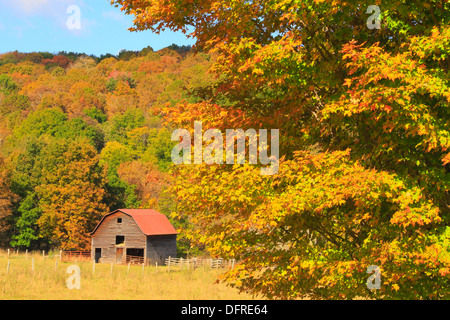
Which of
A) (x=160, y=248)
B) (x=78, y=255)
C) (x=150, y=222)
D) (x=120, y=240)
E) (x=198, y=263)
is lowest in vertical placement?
(x=198, y=263)

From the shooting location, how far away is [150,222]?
58.6 m

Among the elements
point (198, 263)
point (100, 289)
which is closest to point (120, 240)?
point (198, 263)

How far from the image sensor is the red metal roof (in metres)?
56.8

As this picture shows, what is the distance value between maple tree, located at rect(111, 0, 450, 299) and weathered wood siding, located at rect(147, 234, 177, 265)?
45.8m

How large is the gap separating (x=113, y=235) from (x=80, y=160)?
11.9 metres

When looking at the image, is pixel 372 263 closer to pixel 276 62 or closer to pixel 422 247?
pixel 422 247

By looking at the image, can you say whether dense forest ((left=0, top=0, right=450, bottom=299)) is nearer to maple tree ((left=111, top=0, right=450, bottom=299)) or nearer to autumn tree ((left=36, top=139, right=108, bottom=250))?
maple tree ((left=111, top=0, right=450, bottom=299))

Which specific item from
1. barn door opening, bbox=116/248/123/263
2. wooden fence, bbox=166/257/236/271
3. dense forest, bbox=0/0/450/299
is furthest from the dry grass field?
barn door opening, bbox=116/248/123/263

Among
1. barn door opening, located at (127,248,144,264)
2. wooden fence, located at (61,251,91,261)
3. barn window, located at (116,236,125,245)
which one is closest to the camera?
wooden fence, located at (61,251,91,261)

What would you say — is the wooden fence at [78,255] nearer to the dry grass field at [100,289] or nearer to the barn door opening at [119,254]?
the barn door opening at [119,254]

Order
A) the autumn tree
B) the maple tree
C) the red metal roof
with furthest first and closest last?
1. the autumn tree
2. the red metal roof
3. the maple tree

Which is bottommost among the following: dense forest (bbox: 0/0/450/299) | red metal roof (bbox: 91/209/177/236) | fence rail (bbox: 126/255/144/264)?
fence rail (bbox: 126/255/144/264)

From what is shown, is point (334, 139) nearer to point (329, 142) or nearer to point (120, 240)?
point (329, 142)
